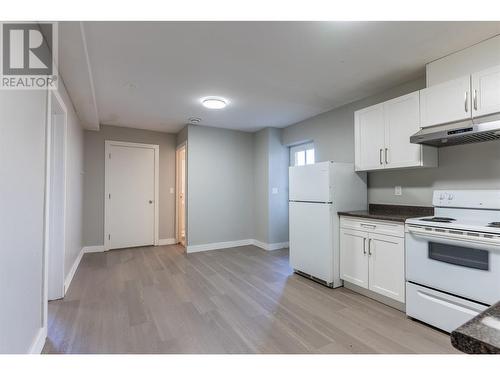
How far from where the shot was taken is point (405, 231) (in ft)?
7.77

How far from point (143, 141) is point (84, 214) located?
174 centimetres

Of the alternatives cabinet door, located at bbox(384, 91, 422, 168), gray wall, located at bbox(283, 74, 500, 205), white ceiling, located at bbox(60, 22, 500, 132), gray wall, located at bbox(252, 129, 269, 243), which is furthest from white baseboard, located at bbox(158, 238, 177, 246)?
cabinet door, located at bbox(384, 91, 422, 168)

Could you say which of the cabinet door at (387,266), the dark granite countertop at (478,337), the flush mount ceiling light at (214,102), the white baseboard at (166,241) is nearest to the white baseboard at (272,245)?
the white baseboard at (166,241)

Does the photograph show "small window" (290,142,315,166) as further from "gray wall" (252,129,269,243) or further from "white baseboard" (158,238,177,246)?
"white baseboard" (158,238,177,246)

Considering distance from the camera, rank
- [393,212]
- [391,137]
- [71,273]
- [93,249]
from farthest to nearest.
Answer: [93,249], [71,273], [393,212], [391,137]

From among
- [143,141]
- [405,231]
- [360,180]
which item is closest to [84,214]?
[143,141]

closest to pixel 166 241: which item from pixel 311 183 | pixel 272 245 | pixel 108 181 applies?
pixel 108 181

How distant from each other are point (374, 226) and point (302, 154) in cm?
244

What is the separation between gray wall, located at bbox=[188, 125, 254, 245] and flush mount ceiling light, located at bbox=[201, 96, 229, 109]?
4.17 feet

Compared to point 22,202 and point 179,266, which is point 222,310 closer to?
point 179,266

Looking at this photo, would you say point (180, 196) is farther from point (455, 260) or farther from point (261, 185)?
point (455, 260)

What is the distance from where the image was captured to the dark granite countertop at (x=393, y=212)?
2.57 m

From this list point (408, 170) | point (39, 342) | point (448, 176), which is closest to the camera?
point (39, 342)

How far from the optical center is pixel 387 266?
8.33 ft
